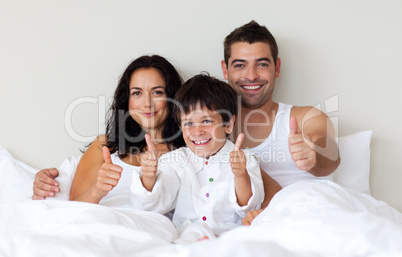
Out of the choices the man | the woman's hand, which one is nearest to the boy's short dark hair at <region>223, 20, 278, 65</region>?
the man

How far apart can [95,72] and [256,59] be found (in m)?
0.84

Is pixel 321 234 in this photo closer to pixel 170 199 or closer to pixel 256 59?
pixel 170 199

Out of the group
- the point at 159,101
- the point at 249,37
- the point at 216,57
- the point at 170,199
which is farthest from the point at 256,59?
the point at 170,199

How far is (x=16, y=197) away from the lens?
2.03 metres

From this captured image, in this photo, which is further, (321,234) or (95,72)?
(95,72)

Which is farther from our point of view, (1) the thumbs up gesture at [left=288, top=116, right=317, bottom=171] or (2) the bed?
(1) the thumbs up gesture at [left=288, top=116, right=317, bottom=171]

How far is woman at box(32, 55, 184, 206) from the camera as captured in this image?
6.33 ft

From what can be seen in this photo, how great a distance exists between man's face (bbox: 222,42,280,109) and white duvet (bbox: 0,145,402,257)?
2.32ft

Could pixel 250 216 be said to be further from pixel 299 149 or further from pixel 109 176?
pixel 109 176

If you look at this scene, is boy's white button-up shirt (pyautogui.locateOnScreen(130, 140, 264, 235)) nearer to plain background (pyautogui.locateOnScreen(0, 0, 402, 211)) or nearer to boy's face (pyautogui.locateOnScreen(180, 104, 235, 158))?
boy's face (pyautogui.locateOnScreen(180, 104, 235, 158))

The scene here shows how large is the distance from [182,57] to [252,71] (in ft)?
1.41

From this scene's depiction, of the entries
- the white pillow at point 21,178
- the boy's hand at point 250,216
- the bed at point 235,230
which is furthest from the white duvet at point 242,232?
the white pillow at point 21,178

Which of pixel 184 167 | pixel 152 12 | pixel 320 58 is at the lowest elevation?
pixel 184 167

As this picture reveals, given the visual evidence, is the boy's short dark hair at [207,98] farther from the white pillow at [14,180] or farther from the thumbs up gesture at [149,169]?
the white pillow at [14,180]
